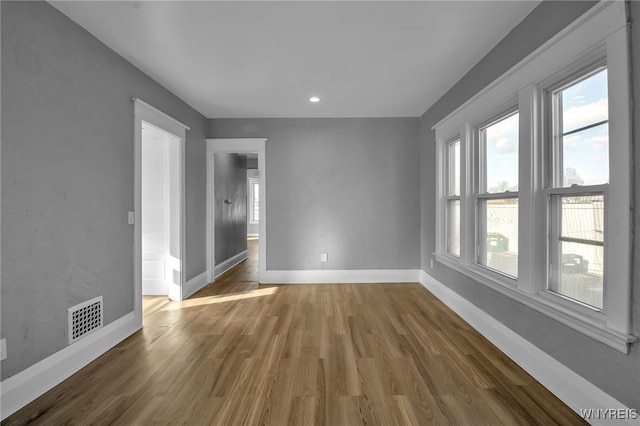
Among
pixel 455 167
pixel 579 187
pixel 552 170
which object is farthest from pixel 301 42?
pixel 455 167

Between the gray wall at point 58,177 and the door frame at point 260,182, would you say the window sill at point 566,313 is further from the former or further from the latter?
the gray wall at point 58,177

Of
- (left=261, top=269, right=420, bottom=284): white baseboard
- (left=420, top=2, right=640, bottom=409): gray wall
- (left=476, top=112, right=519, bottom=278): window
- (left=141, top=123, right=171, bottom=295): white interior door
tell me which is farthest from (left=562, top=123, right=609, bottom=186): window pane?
(left=141, top=123, right=171, bottom=295): white interior door

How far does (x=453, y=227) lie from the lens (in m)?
3.75

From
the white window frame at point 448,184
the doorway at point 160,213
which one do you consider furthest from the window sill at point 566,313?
the doorway at point 160,213

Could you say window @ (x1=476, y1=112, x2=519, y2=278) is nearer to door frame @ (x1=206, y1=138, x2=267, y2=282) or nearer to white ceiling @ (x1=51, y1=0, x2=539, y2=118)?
white ceiling @ (x1=51, y1=0, x2=539, y2=118)

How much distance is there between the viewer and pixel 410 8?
2.08m

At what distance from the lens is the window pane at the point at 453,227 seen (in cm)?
364

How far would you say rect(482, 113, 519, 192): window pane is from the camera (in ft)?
8.28

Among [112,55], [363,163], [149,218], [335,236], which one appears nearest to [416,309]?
[335,236]

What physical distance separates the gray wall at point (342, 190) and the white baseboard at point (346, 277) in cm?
9

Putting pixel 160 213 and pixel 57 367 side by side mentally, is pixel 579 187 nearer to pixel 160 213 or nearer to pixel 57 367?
pixel 57 367

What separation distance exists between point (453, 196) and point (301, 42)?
2.42 m

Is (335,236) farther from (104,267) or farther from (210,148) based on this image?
(104,267)

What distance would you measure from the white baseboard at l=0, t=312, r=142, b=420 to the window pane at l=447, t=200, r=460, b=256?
3.59m
